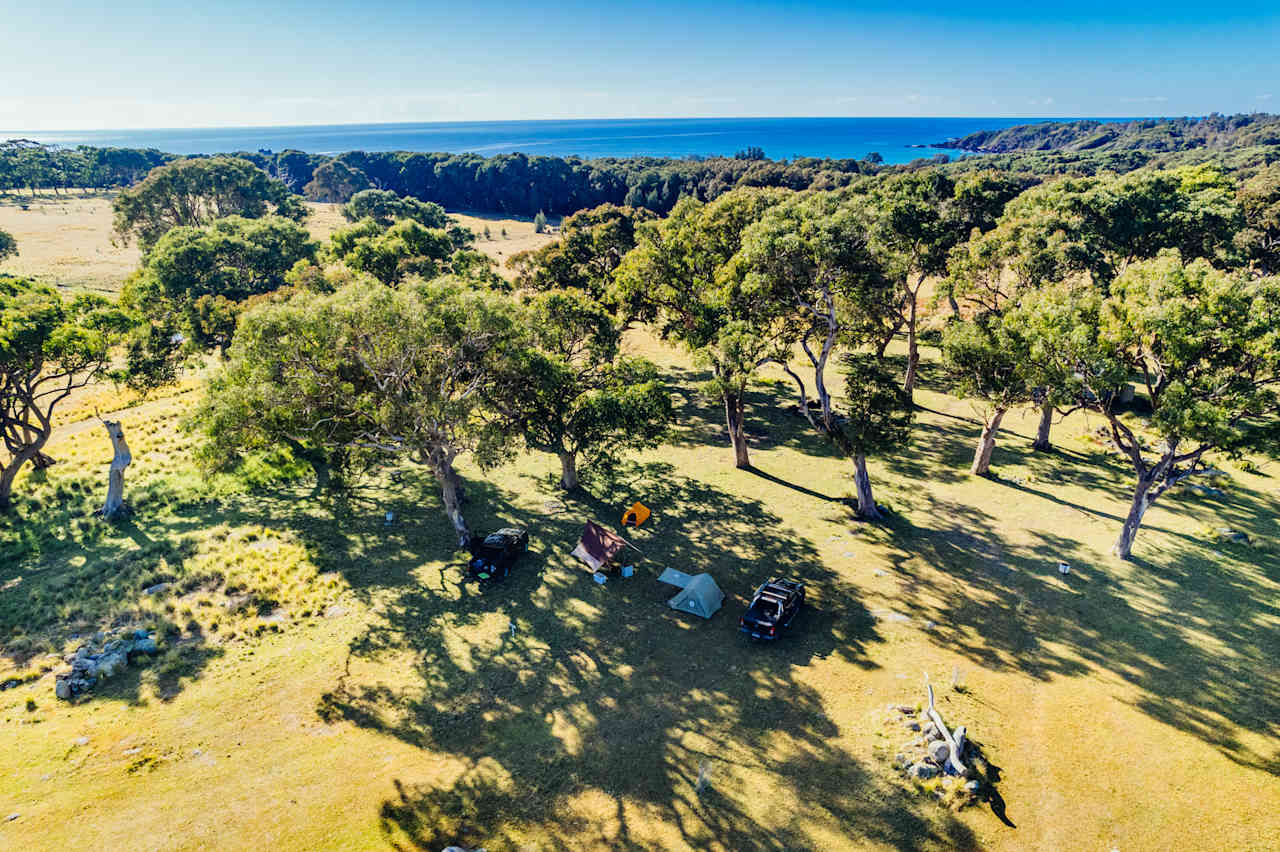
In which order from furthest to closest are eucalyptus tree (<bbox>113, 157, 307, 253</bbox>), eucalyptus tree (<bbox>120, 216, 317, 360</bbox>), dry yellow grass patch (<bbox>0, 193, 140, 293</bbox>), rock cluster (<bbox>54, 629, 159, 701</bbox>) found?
eucalyptus tree (<bbox>113, 157, 307, 253</bbox>) → dry yellow grass patch (<bbox>0, 193, 140, 293</bbox>) → eucalyptus tree (<bbox>120, 216, 317, 360</bbox>) → rock cluster (<bbox>54, 629, 159, 701</bbox>)

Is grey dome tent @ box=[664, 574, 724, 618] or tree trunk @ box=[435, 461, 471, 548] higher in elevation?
tree trunk @ box=[435, 461, 471, 548]

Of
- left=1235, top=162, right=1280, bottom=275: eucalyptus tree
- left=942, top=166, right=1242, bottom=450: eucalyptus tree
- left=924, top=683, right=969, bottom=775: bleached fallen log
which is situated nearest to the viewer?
left=924, top=683, right=969, bottom=775: bleached fallen log

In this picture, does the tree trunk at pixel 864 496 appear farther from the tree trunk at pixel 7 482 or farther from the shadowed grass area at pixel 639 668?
the tree trunk at pixel 7 482

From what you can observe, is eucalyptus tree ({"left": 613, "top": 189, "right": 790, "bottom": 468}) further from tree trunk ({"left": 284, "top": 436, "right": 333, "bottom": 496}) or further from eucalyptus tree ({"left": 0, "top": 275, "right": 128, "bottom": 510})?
eucalyptus tree ({"left": 0, "top": 275, "right": 128, "bottom": 510})

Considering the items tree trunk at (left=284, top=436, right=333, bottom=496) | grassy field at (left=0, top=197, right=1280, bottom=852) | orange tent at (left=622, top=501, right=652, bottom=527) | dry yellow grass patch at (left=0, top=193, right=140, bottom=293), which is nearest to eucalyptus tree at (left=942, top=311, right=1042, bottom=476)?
grassy field at (left=0, top=197, right=1280, bottom=852)

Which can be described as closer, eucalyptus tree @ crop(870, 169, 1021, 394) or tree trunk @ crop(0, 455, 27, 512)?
tree trunk @ crop(0, 455, 27, 512)

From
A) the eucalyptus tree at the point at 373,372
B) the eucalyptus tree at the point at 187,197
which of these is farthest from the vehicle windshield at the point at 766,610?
the eucalyptus tree at the point at 187,197
